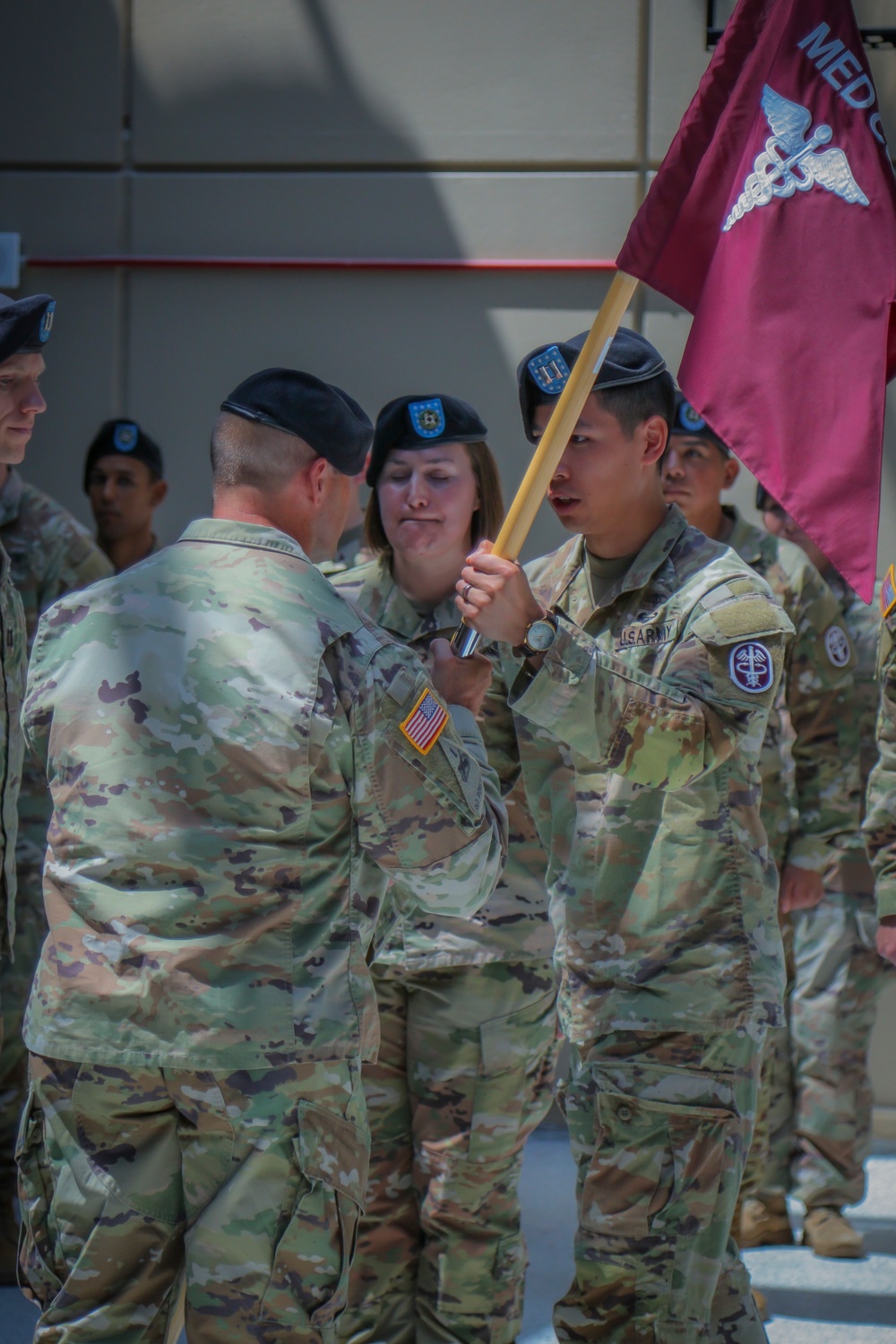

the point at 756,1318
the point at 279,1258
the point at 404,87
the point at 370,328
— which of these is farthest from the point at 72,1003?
the point at 404,87

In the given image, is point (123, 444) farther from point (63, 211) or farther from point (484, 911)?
point (484, 911)

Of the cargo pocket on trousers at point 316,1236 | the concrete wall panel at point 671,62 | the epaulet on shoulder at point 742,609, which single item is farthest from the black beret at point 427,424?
the concrete wall panel at point 671,62

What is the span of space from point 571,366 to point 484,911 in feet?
3.89

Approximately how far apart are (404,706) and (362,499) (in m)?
3.60

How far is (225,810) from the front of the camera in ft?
6.93

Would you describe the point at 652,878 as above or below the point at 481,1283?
above

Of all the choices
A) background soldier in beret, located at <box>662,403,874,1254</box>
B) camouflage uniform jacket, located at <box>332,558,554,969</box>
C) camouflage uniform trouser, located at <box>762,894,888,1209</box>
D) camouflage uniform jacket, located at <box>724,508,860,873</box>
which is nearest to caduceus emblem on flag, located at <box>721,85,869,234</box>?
camouflage uniform jacket, located at <box>332,558,554,969</box>

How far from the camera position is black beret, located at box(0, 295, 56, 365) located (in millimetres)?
3166

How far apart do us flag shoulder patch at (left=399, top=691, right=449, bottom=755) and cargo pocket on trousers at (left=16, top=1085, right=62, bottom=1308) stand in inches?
31.1

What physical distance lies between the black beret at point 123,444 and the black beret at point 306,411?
109 inches

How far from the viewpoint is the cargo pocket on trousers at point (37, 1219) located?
2203mm

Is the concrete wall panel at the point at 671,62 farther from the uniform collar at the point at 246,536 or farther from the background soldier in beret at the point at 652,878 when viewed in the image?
the uniform collar at the point at 246,536

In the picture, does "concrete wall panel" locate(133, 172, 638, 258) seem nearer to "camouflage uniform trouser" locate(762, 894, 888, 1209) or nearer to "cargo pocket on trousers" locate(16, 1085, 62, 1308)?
"camouflage uniform trouser" locate(762, 894, 888, 1209)

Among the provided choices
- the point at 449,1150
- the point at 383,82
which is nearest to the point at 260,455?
the point at 449,1150
